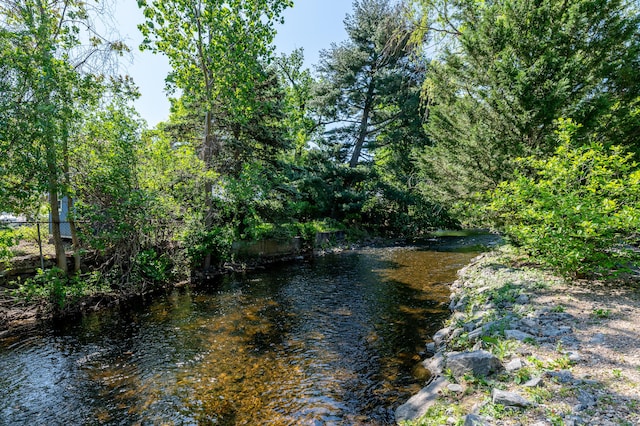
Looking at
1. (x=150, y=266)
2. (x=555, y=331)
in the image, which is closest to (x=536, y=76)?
(x=555, y=331)

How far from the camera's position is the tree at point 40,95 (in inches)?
228

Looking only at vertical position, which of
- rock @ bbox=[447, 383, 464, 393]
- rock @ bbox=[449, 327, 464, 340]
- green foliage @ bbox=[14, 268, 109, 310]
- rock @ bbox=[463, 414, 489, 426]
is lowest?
rock @ bbox=[449, 327, 464, 340]

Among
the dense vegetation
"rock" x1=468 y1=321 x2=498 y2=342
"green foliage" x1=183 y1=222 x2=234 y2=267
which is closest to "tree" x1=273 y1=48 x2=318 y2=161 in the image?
the dense vegetation

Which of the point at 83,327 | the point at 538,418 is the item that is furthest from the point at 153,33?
the point at 538,418

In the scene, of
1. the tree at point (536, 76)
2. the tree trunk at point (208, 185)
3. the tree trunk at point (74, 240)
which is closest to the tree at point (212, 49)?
the tree trunk at point (208, 185)

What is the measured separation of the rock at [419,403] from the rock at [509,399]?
0.69m

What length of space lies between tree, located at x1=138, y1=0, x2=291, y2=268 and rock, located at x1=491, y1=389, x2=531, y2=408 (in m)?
9.70

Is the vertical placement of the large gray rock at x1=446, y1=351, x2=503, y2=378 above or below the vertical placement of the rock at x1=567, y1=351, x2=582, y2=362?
below

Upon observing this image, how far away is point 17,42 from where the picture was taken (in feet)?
20.1

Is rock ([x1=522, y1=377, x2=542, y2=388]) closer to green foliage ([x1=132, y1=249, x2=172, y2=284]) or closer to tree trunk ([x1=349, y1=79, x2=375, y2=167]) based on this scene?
green foliage ([x1=132, y1=249, x2=172, y2=284])

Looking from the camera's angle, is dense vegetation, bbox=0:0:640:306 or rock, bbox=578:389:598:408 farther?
dense vegetation, bbox=0:0:640:306

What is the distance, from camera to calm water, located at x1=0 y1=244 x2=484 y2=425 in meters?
3.84

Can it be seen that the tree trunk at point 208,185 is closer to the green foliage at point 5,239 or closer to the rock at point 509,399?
the green foliage at point 5,239

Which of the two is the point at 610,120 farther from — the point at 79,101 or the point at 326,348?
the point at 79,101
